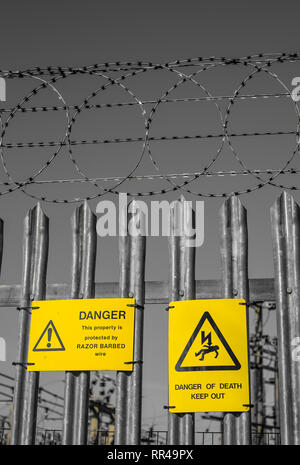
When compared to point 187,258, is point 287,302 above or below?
below

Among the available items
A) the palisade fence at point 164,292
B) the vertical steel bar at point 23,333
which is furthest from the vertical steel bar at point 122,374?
the vertical steel bar at point 23,333

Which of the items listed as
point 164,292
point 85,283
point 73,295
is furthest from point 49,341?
point 164,292

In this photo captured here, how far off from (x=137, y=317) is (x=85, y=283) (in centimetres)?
85

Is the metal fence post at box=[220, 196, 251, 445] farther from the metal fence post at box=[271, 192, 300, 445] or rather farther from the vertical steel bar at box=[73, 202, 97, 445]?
the vertical steel bar at box=[73, 202, 97, 445]

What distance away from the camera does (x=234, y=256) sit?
8.14 metres

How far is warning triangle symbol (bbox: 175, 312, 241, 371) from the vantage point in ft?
25.5

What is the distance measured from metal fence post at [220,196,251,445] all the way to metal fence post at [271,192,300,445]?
39 cm

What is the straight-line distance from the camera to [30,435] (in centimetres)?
812

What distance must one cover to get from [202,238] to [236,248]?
472 mm

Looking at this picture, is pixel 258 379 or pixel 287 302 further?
pixel 258 379

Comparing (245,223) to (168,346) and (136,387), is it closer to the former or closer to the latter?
(168,346)

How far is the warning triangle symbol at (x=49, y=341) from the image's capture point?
27.1ft

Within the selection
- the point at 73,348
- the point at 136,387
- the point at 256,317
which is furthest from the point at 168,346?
the point at 256,317

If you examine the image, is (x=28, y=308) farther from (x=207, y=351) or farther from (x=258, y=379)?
(x=258, y=379)
